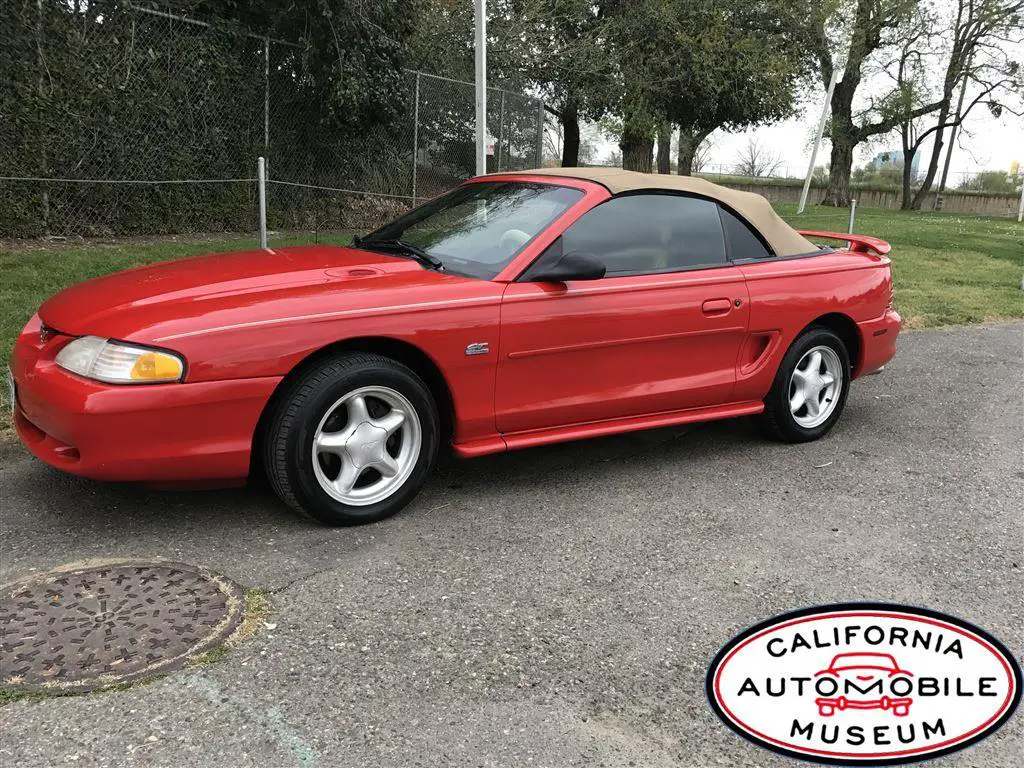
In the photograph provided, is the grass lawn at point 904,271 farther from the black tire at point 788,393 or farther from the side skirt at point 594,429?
the black tire at point 788,393

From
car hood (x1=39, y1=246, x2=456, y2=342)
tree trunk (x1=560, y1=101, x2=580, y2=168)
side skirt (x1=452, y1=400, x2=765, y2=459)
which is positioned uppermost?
tree trunk (x1=560, y1=101, x2=580, y2=168)

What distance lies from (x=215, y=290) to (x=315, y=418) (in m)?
0.69

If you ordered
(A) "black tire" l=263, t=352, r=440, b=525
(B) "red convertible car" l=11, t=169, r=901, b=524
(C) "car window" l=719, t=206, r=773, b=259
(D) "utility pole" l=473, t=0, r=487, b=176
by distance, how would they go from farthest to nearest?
(D) "utility pole" l=473, t=0, r=487, b=176 → (C) "car window" l=719, t=206, r=773, b=259 → (A) "black tire" l=263, t=352, r=440, b=525 → (B) "red convertible car" l=11, t=169, r=901, b=524

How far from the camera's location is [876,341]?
5.36m

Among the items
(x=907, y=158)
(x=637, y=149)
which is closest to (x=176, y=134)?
(x=637, y=149)

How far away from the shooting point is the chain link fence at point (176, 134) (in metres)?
8.77

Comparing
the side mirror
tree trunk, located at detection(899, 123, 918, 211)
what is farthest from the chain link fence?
tree trunk, located at detection(899, 123, 918, 211)

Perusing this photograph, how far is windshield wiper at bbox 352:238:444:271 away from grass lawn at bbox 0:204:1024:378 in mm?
2363

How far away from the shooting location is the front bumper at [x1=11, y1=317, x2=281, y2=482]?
327 cm

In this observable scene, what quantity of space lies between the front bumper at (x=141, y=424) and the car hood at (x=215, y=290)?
0.20m

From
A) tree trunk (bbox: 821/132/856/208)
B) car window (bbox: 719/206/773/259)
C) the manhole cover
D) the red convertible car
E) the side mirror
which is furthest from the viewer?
tree trunk (bbox: 821/132/856/208)

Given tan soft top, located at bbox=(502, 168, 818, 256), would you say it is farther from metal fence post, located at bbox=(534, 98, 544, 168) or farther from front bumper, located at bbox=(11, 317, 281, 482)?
metal fence post, located at bbox=(534, 98, 544, 168)

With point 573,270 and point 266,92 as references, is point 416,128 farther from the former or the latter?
point 573,270

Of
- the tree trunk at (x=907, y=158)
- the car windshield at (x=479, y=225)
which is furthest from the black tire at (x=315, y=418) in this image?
the tree trunk at (x=907, y=158)
